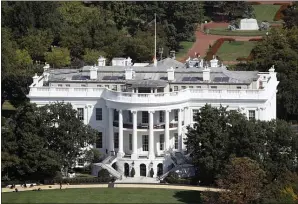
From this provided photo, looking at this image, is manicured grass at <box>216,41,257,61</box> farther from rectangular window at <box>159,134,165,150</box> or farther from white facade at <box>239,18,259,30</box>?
rectangular window at <box>159,134,165,150</box>

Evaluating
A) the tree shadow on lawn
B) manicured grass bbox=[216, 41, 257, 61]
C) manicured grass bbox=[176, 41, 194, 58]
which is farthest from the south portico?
manicured grass bbox=[216, 41, 257, 61]

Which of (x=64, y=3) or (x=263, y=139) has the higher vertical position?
(x=64, y=3)

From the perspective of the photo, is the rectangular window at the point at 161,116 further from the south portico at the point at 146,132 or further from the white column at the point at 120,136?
the white column at the point at 120,136

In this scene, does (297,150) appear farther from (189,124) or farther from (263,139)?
(189,124)

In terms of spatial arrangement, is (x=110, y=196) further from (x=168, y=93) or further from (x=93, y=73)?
(x=93, y=73)

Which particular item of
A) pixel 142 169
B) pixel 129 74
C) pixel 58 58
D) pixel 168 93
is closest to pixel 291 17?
pixel 58 58

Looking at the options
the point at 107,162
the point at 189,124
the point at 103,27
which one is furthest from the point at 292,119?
the point at 103,27
